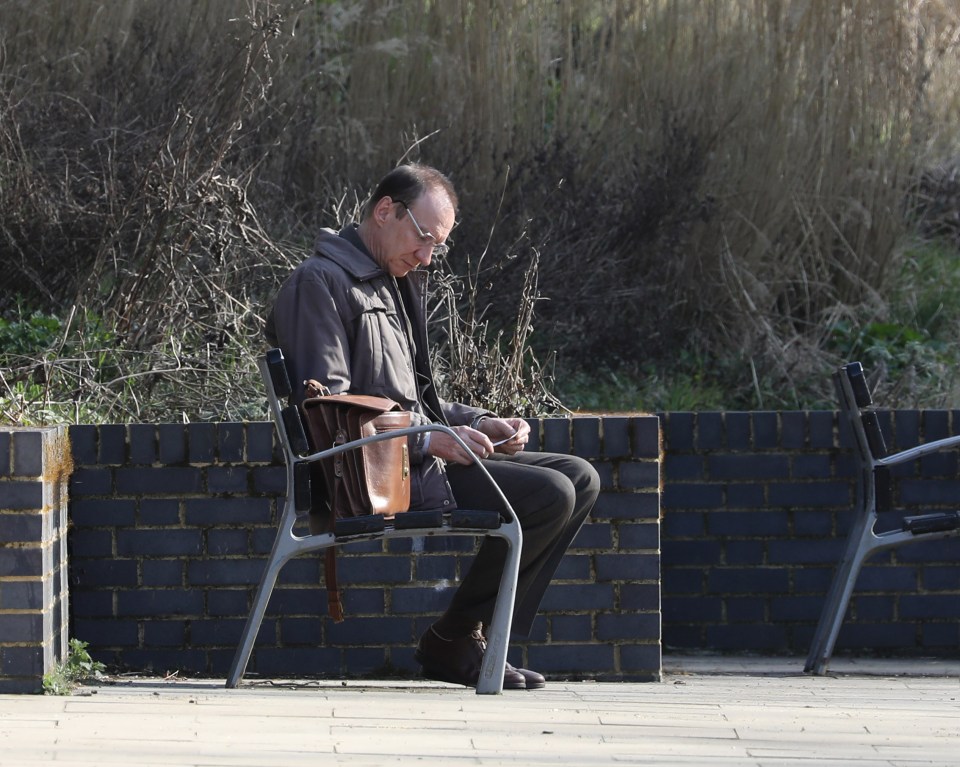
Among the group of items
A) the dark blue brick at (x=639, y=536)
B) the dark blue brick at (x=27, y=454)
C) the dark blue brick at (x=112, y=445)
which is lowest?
the dark blue brick at (x=639, y=536)

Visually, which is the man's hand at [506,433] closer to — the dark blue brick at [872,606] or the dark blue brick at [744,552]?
the dark blue brick at [744,552]

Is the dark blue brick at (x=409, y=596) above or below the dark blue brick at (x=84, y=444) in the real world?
below

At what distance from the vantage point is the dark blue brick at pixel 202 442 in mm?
4629

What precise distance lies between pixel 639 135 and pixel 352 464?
438 cm

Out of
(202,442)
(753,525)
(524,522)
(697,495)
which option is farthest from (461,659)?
(753,525)

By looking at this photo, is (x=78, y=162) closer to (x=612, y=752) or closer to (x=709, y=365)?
(x=709, y=365)

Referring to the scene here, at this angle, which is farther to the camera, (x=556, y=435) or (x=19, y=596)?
(x=556, y=435)

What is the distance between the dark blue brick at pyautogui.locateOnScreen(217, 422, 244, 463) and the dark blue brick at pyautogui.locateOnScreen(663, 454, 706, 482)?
159cm

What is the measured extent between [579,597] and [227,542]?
43.4 inches

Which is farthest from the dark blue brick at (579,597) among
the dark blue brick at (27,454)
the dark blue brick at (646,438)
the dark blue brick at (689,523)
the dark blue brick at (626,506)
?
the dark blue brick at (27,454)

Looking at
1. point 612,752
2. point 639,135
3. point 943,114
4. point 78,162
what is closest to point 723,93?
point 639,135

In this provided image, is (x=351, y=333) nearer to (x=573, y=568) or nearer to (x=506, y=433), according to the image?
(x=506, y=433)

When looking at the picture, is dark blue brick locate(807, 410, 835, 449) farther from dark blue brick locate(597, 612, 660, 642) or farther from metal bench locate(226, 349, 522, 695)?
metal bench locate(226, 349, 522, 695)

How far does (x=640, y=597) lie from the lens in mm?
4676
